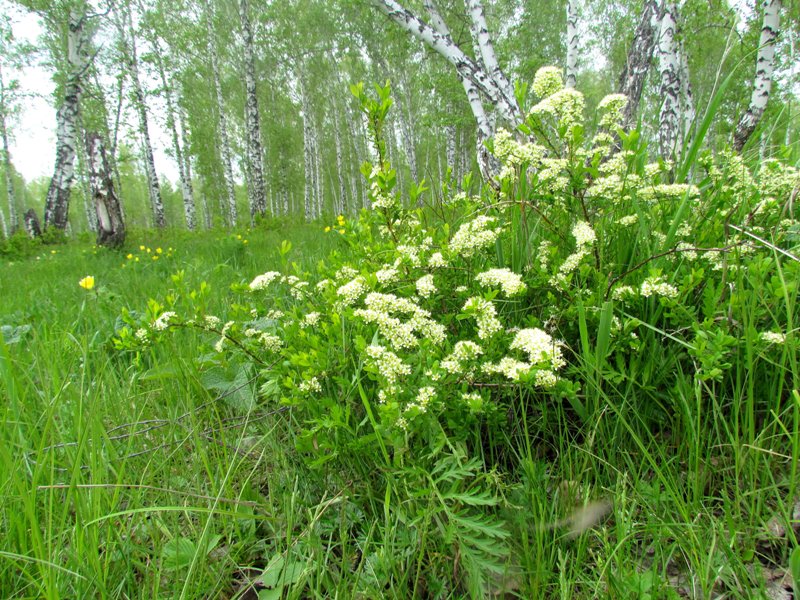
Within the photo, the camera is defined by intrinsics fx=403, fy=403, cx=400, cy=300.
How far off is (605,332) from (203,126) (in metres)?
26.9

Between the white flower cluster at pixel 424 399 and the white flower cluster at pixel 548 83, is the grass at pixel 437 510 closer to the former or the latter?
the white flower cluster at pixel 424 399

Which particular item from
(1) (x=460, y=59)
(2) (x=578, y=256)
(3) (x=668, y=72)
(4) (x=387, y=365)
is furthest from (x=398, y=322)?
(3) (x=668, y=72)

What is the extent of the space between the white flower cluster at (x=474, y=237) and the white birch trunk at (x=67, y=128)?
1262 centimetres

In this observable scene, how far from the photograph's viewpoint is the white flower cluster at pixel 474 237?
4.92ft

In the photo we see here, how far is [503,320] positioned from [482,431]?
41 cm

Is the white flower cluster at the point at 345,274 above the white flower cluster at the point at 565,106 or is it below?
below

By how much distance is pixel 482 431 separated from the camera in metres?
1.42

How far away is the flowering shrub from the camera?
43.3 inches

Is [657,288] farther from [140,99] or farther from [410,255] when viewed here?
[140,99]

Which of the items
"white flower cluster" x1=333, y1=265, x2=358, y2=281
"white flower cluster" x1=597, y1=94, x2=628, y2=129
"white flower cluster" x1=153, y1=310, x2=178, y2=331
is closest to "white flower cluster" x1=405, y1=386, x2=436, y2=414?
"white flower cluster" x1=333, y1=265, x2=358, y2=281

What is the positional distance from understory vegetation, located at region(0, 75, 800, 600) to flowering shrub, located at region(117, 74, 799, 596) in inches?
0.5

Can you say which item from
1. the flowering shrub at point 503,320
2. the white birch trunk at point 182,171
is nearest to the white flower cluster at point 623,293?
the flowering shrub at point 503,320

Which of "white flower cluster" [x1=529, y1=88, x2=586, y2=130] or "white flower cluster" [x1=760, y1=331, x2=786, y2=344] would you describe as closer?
"white flower cluster" [x1=760, y1=331, x2=786, y2=344]

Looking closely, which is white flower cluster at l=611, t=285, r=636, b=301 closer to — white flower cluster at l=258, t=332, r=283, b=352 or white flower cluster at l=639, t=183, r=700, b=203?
white flower cluster at l=639, t=183, r=700, b=203
